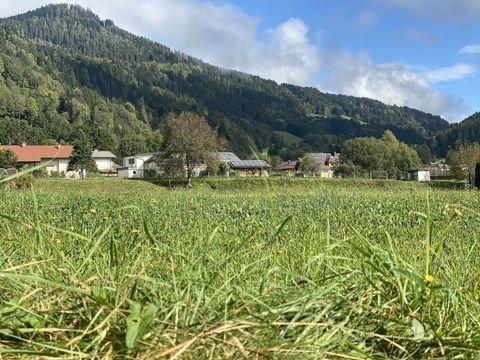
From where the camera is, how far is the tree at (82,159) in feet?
281

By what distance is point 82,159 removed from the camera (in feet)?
284

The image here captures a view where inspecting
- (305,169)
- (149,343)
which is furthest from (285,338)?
(305,169)

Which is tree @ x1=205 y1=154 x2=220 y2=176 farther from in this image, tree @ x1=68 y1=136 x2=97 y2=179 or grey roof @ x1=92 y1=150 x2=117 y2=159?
grey roof @ x1=92 y1=150 x2=117 y2=159

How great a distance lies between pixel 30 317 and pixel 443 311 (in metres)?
1.20

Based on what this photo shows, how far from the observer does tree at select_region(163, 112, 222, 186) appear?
60375mm

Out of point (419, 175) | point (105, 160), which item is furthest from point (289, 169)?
point (105, 160)

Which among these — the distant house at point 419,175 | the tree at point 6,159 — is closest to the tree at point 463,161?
the distant house at point 419,175

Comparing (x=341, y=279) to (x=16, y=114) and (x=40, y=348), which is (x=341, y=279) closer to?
(x=40, y=348)

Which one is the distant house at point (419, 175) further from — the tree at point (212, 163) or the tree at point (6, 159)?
the tree at point (6, 159)

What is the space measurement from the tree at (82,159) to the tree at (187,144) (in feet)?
96.3

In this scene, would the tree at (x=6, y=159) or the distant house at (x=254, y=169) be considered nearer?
the distant house at (x=254, y=169)

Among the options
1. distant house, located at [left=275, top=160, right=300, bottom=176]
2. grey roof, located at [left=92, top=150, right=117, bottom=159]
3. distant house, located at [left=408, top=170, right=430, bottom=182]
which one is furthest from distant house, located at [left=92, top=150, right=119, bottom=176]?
distant house, located at [left=408, top=170, right=430, bottom=182]

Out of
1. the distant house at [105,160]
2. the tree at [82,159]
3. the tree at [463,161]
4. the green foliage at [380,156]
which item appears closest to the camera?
the tree at [463,161]

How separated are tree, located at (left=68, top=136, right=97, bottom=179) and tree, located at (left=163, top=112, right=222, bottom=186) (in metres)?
29.4
